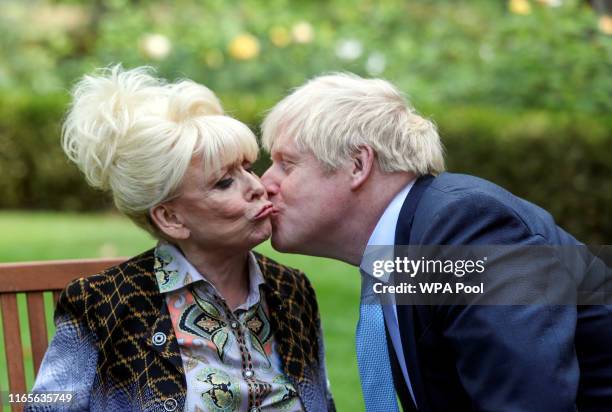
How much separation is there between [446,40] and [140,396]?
9.11m

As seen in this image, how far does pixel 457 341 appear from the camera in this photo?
2555mm

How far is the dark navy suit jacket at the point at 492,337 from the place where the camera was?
7.96 feet

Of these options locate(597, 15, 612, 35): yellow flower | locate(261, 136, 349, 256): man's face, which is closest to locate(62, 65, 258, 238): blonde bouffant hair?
locate(261, 136, 349, 256): man's face

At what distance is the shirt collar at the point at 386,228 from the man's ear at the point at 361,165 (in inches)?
4.6

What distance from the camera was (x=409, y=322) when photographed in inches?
108

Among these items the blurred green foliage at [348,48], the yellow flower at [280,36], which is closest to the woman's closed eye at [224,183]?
the blurred green foliage at [348,48]

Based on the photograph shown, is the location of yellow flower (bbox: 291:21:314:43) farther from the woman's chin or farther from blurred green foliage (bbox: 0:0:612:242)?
the woman's chin

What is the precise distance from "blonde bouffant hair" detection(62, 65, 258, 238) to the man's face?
107mm

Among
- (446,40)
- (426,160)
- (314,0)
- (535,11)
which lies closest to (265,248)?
(535,11)

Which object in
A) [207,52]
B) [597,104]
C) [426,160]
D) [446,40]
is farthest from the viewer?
[446,40]

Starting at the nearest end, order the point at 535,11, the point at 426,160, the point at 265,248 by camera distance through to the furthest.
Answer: the point at 426,160 < the point at 265,248 < the point at 535,11

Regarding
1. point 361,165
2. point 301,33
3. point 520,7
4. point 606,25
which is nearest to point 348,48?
point 301,33

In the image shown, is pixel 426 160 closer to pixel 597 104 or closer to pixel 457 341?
pixel 457 341

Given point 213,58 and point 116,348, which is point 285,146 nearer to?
point 116,348
